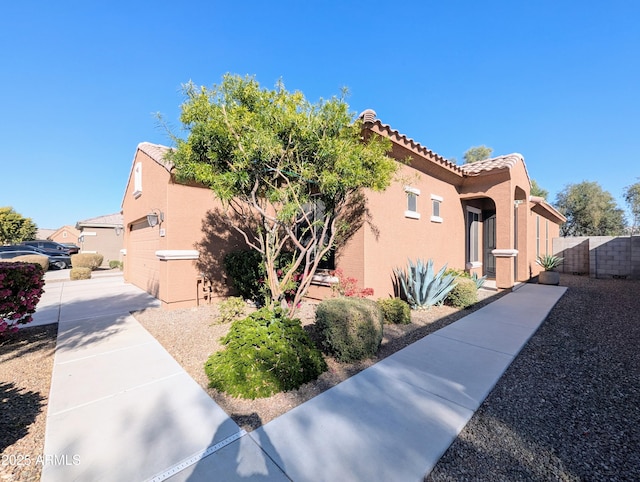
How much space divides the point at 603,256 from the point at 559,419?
15.4 meters

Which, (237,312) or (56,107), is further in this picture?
(56,107)

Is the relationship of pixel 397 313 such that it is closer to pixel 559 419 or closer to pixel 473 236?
pixel 559 419

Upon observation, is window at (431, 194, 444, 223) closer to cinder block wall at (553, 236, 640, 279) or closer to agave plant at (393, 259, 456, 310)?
agave plant at (393, 259, 456, 310)

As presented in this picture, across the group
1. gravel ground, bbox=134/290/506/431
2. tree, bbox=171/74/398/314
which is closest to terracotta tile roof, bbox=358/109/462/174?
tree, bbox=171/74/398/314

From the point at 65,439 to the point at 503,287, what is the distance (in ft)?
37.0

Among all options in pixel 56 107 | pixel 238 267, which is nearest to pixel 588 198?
pixel 238 267

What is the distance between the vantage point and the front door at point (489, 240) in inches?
480

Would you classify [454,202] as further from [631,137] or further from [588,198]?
[588,198]

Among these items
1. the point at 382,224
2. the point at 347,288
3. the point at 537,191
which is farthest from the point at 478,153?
the point at 347,288

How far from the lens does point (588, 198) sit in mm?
26469

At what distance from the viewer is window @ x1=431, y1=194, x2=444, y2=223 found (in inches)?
355

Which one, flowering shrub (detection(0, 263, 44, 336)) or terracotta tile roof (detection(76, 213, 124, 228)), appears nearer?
flowering shrub (detection(0, 263, 44, 336))

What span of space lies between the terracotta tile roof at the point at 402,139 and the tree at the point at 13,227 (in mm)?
39589

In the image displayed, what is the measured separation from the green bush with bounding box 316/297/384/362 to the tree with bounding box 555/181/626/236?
33.3 m
